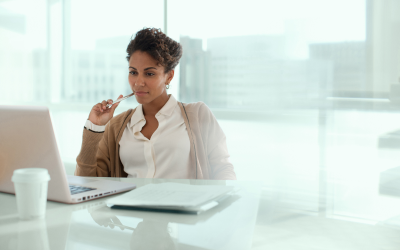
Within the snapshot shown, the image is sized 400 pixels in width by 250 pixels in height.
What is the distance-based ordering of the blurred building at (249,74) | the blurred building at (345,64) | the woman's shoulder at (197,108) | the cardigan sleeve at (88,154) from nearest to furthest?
1. the cardigan sleeve at (88,154)
2. the woman's shoulder at (197,108)
3. the blurred building at (345,64)
4. the blurred building at (249,74)

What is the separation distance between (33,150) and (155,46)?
0.96 m

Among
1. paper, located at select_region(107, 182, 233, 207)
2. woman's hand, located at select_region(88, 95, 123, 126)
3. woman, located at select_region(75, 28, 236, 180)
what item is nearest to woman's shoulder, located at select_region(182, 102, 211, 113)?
woman, located at select_region(75, 28, 236, 180)

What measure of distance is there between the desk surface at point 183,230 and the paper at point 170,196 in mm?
22

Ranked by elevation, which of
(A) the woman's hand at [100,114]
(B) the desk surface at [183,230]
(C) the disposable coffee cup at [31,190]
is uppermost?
(A) the woman's hand at [100,114]

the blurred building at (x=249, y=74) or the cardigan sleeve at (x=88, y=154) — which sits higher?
the blurred building at (x=249, y=74)

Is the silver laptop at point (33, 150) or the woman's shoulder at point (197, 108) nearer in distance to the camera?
the silver laptop at point (33, 150)

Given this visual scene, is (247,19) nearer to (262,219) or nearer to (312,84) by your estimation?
(312,84)

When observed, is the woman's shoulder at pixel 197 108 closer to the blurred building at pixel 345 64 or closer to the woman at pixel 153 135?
the woman at pixel 153 135

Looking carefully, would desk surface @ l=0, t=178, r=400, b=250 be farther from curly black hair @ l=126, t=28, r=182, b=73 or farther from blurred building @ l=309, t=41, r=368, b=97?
blurred building @ l=309, t=41, r=368, b=97

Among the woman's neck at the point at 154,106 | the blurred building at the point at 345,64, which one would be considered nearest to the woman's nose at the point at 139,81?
the woman's neck at the point at 154,106

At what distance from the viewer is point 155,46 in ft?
5.19

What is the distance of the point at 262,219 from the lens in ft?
2.22

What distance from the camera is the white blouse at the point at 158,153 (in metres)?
1.44

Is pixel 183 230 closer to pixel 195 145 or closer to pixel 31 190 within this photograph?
pixel 31 190
